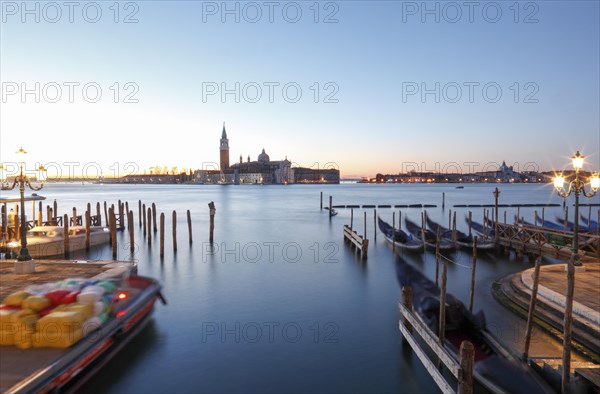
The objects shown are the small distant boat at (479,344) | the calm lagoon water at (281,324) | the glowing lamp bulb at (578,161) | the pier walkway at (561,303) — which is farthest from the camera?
the glowing lamp bulb at (578,161)

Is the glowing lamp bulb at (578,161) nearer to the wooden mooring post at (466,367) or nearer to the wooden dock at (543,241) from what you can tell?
the wooden dock at (543,241)

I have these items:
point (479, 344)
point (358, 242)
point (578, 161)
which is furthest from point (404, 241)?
point (479, 344)

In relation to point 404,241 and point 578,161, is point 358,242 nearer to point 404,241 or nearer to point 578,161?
point 404,241

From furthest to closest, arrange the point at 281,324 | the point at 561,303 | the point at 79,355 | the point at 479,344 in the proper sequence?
the point at 281,324 → the point at 561,303 → the point at 479,344 → the point at 79,355

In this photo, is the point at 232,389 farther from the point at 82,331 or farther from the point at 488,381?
the point at 488,381

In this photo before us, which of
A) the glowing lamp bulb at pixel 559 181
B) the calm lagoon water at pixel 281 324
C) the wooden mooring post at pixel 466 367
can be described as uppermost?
the glowing lamp bulb at pixel 559 181

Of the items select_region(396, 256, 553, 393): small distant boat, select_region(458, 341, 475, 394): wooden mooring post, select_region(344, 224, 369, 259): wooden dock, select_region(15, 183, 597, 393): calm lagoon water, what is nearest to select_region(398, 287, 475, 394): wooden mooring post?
select_region(458, 341, 475, 394): wooden mooring post

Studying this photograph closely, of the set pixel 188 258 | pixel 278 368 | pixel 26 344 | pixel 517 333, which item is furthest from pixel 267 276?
pixel 26 344

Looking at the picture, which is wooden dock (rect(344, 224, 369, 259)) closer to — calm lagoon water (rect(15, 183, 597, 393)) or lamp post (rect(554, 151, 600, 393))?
calm lagoon water (rect(15, 183, 597, 393))

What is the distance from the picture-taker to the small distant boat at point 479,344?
18.0 ft

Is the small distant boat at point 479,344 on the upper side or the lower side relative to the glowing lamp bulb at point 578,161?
lower

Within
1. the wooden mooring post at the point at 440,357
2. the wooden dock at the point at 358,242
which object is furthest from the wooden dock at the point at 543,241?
the wooden mooring post at the point at 440,357

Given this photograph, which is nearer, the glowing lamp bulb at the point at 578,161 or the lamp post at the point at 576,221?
the lamp post at the point at 576,221

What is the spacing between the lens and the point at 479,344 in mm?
7133
